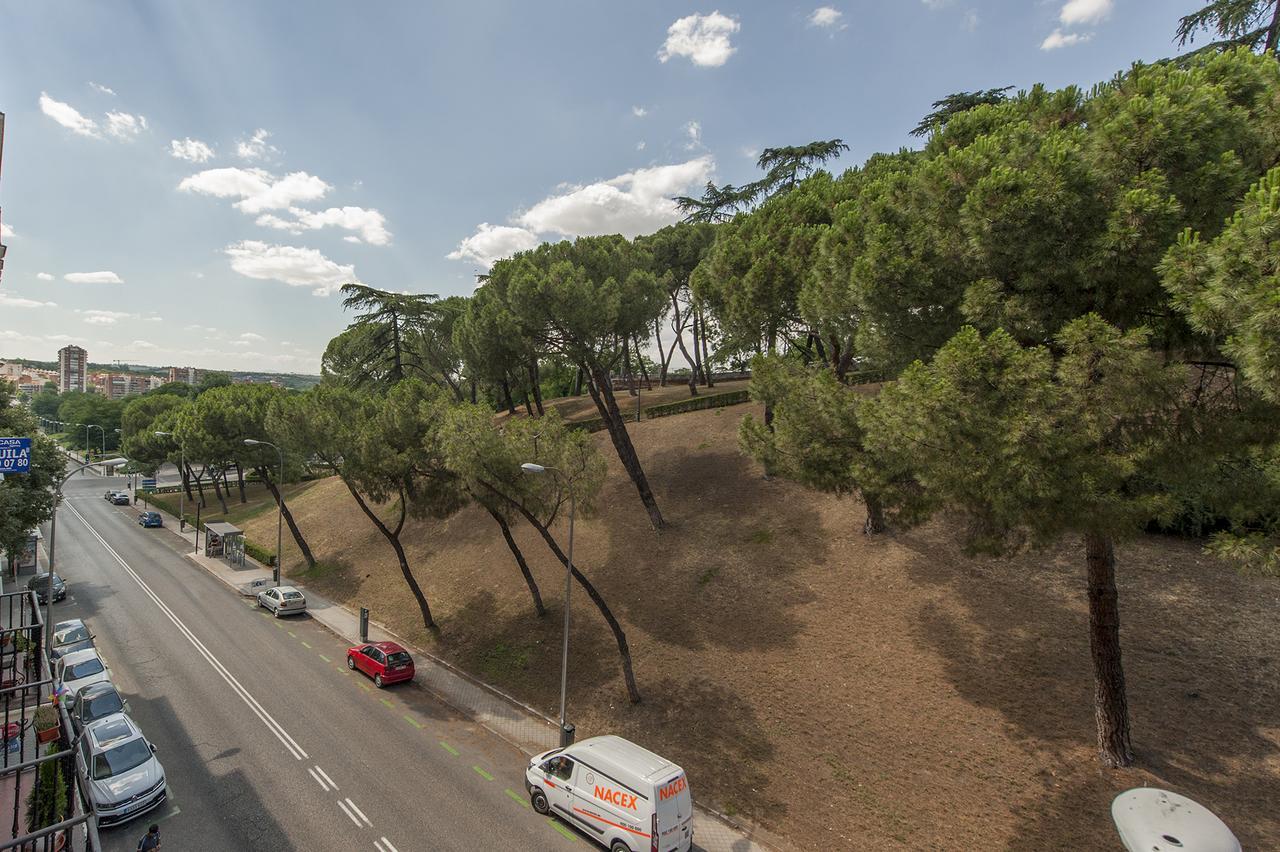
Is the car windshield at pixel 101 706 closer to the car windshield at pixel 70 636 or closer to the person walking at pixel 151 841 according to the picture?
the person walking at pixel 151 841

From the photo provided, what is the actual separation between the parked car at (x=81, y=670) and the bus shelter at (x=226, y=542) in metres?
16.3

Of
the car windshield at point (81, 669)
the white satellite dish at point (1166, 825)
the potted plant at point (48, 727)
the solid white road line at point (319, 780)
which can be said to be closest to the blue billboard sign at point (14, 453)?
the potted plant at point (48, 727)

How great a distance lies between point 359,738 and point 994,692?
55.1 feet

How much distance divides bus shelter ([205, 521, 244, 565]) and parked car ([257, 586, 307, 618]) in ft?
31.7

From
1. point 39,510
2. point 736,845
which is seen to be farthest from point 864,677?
point 39,510

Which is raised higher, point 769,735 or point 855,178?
point 855,178

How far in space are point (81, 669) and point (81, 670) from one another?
0.22ft

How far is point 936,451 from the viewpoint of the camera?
409 inches

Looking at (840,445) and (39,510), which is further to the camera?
(39,510)

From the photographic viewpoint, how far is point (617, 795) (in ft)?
36.9

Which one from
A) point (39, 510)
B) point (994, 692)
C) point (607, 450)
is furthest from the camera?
point (607, 450)

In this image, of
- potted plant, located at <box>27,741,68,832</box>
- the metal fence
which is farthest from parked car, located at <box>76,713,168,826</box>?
potted plant, located at <box>27,741,68,832</box>

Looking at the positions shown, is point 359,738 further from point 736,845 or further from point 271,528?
point 271,528

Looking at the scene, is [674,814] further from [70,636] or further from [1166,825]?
[70,636]
